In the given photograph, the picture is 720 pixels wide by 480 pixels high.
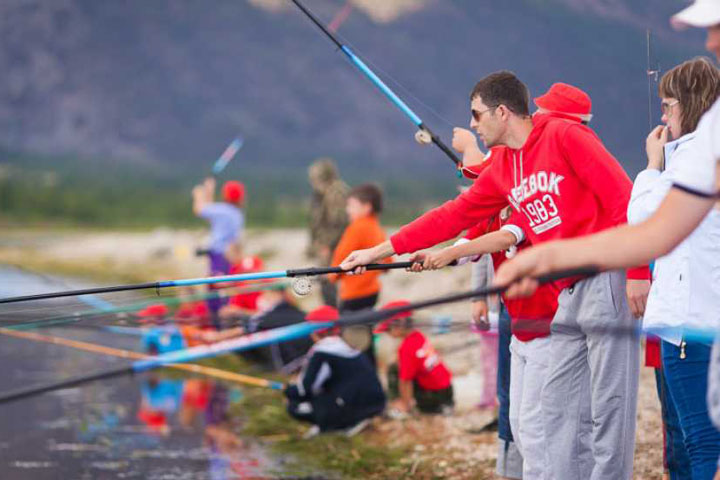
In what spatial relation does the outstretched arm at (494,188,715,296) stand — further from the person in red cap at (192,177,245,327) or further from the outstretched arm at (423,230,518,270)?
the person in red cap at (192,177,245,327)

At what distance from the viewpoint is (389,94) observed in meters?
5.38

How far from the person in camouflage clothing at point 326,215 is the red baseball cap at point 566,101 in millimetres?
5104

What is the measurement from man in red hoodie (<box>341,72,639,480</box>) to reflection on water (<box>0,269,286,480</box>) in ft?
8.62

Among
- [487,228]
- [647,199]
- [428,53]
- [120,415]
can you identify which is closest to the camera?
[647,199]

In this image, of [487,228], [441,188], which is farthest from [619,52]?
[441,188]

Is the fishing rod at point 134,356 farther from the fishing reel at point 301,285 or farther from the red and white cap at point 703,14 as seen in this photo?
the red and white cap at point 703,14

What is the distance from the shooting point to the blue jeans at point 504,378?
17.1 feet

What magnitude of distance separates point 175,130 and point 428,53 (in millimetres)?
15500

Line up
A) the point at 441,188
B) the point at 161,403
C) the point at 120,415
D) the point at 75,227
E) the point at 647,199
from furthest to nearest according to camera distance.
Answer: the point at 75,227 < the point at 441,188 < the point at 161,403 < the point at 120,415 < the point at 647,199

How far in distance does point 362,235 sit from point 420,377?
110cm

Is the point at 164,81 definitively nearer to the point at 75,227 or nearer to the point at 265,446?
the point at 75,227

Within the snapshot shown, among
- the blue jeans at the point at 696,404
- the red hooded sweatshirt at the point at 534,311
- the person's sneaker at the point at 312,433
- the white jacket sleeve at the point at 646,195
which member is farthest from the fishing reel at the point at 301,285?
the person's sneaker at the point at 312,433

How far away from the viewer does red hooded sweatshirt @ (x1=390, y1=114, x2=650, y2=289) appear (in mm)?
4242

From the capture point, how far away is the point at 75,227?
3344 cm
